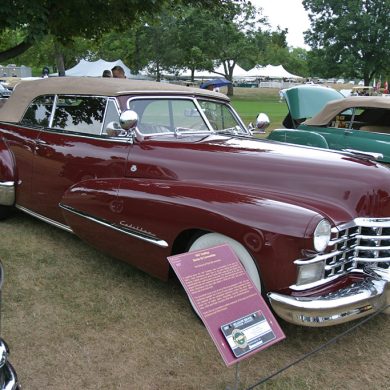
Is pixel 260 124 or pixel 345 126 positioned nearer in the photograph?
pixel 260 124

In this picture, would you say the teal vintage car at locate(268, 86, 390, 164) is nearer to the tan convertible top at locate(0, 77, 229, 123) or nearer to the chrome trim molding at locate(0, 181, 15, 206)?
the tan convertible top at locate(0, 77, 229, 123)

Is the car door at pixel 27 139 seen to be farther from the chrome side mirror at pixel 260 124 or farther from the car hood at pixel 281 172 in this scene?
the chrome side mirror at pixel 260 124

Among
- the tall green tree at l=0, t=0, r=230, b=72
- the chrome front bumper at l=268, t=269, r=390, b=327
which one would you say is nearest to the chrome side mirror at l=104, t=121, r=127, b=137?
the chrome front bumper at l=268, t=269, r=390, b=327

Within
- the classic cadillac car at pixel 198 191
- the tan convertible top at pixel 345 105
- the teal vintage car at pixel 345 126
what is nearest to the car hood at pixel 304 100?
the teal vintage car at pixel 345 126

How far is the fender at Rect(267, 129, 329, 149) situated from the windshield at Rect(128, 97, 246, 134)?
110 inches

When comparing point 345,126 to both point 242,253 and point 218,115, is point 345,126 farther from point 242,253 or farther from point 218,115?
point 242,253

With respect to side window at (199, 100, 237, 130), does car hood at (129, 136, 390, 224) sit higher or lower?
lower

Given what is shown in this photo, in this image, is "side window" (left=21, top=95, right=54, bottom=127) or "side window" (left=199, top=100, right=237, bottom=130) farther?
"side window" (left=21, top=95, right=54, bottom=127)

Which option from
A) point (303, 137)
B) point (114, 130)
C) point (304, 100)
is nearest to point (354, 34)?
point (304, 100)

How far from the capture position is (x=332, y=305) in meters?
2.65

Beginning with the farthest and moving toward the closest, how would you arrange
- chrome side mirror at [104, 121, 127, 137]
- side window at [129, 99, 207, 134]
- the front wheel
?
the front wheel, side window at [129, 99, 207, 134], chrome side mirror at [104, 121, 127, 137]

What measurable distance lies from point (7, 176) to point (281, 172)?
2.85 m

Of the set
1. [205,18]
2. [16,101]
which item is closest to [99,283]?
[16,101]

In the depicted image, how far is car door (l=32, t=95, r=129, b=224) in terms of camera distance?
12.7 feet
